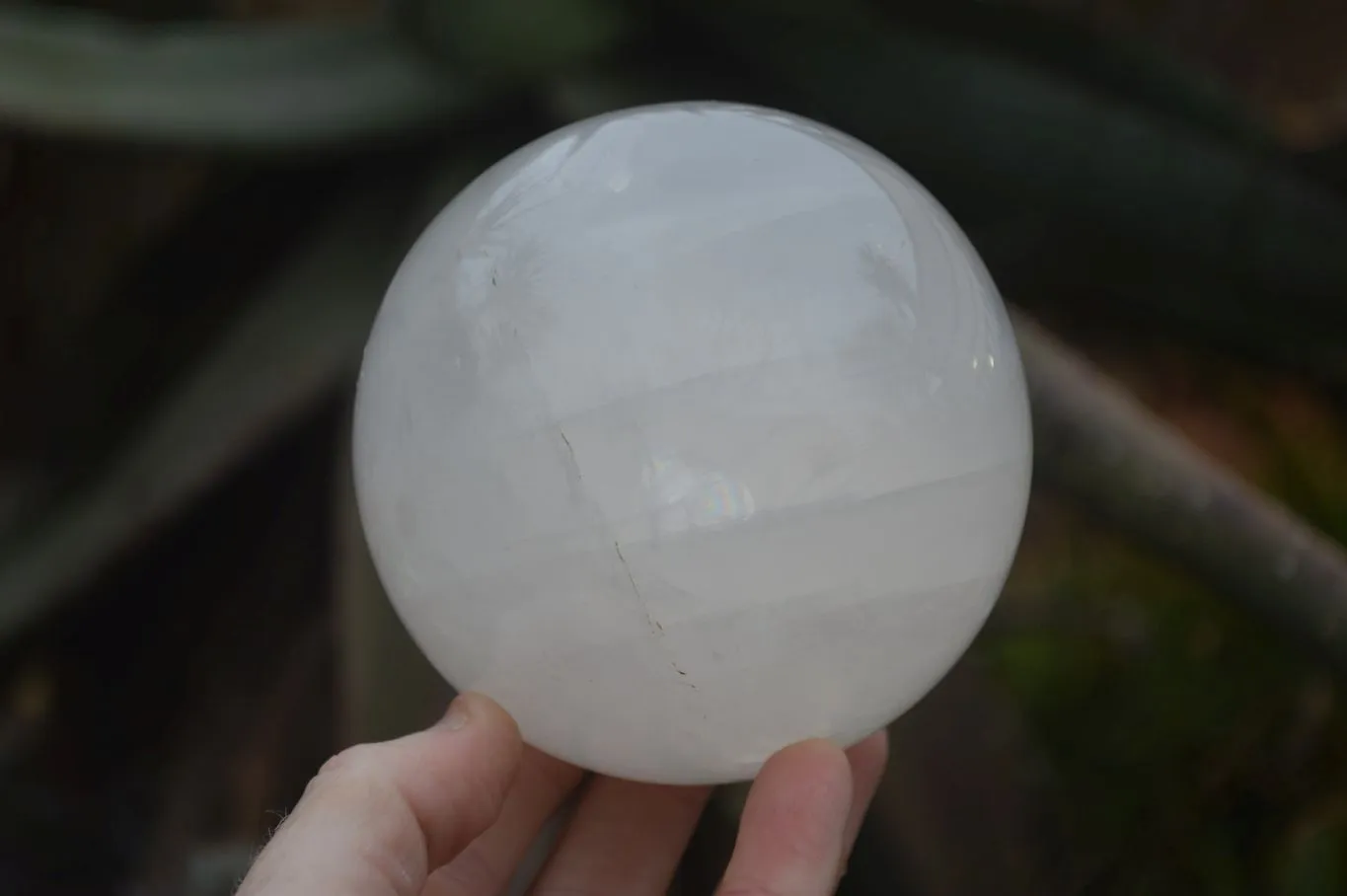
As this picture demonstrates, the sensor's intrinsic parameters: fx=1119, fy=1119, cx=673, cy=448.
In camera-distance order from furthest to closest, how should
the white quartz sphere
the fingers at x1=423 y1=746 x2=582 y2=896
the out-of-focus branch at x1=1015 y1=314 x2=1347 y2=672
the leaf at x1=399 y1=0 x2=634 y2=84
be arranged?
1. the leaf at x1=399 y1=0 x2=634 y2=84
2. the out-of-focus branch at x1=1015 y1=314 x2=1347 y2=672
3. the fingers at x1=423 y1=746 x2=582 y2=896
4. the white quartz sphere

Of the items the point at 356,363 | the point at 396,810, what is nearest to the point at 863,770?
the point at 396,810

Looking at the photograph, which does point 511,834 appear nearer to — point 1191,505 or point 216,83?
point 1191,505

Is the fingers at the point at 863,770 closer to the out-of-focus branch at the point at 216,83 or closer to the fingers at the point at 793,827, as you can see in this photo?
the fingers at the point at 793,827

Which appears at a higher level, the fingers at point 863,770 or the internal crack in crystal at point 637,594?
the internal crack in crystal at point 637,594

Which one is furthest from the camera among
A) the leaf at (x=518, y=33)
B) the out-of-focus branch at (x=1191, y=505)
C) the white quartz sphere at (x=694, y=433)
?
the leaf at (x=518, y=33)

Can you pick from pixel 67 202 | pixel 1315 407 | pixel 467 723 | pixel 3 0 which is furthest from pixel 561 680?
pixel 1315 407

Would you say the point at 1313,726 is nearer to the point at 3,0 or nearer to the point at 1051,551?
the point at 1051,551

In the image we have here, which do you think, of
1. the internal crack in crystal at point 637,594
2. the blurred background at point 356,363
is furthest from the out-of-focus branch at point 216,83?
the internal crack in crystal at point 637,594

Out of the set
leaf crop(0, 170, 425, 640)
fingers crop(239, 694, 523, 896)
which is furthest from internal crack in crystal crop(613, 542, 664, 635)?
leaf crop(0, 170, 425, 640)

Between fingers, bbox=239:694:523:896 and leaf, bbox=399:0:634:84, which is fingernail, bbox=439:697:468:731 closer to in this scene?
fingers, bbox=239:694:523:896
